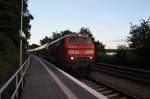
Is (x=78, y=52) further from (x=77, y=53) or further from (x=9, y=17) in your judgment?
(x=9, y=17)

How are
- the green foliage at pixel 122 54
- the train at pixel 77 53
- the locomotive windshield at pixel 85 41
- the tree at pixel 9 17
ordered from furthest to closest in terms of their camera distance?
the tree at pixel 9 17, the green foliage at pixel 122 54, the locomotive windshield at pixel 85 41, the train at pixel 77 53

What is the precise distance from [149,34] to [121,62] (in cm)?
510

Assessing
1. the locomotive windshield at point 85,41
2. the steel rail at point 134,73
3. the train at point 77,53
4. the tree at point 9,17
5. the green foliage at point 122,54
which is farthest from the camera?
the tree at point 9,17

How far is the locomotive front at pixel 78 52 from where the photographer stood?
2385 cm

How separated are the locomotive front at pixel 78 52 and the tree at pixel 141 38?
17.9 ft

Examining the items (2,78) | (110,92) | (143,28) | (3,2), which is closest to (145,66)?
(143,28)

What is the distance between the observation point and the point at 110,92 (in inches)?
656

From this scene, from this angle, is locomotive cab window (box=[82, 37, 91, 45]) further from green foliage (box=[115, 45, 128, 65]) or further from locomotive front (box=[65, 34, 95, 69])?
green foliage (box=[115, 45, 128, 65])

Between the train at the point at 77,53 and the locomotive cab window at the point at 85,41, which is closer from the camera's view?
the train at the point at 77,53

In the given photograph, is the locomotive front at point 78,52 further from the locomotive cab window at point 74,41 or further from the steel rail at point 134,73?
the steel rail at point 134,73

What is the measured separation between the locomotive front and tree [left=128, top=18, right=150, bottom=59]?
545 cm

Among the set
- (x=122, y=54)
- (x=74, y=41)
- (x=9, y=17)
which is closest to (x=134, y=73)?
(x=74, y=41)

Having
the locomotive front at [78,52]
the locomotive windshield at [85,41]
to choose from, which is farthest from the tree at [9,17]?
the locomotive windshield at [85,41]

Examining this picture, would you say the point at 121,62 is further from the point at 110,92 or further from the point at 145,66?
the point at 110,92
